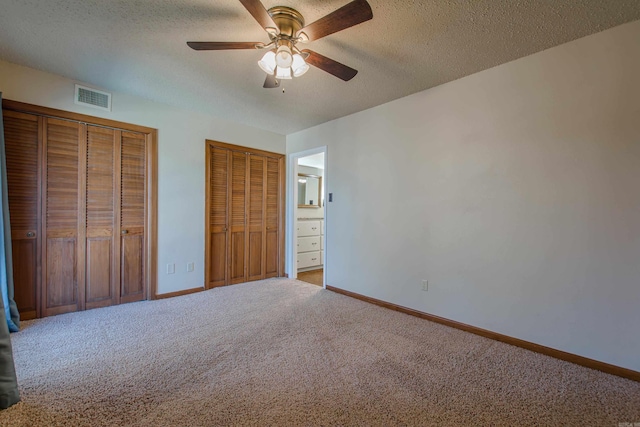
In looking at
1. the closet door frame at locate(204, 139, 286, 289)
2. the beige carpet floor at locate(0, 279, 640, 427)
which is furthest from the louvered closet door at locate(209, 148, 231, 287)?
the beige carpet floor at locate(0, 279, 640, 427)

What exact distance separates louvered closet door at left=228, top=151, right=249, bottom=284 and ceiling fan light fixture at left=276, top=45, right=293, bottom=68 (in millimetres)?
2651

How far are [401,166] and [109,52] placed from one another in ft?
9.62

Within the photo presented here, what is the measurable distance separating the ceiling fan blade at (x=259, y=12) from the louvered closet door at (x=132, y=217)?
2531 millimetres

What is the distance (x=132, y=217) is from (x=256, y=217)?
1.69 meters

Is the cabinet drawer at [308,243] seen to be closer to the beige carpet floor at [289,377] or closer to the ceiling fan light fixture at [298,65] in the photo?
the beige carpet floor at [289,377]

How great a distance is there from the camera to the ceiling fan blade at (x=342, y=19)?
1.40 metres

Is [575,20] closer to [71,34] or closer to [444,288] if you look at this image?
[444,288]

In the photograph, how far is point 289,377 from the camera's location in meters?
1.86

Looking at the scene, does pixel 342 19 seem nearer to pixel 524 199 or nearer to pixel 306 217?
pixel 524 199

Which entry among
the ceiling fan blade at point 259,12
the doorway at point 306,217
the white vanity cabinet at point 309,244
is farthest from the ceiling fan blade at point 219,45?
the white vanity cabinet at point 309,244

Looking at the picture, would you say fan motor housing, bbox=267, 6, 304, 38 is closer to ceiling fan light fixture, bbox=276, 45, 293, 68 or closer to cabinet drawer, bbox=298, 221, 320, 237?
ceiling fan light fixture, bbox=276, 45, 293, 68

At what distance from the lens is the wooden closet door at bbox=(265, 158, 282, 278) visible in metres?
4.62

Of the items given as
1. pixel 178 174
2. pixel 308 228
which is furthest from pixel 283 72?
pixel 308 228

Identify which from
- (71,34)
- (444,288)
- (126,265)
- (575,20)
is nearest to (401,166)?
(444,288)
